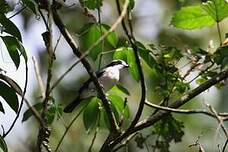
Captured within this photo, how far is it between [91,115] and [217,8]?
426 millimetres

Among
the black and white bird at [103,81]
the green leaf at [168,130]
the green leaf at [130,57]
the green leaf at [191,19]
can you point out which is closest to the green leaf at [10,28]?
the green leaf at [130,57]

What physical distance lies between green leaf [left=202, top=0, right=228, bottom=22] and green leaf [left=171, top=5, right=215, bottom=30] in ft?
0.09

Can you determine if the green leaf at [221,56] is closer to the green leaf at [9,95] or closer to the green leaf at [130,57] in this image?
the green leaf at [130,57]

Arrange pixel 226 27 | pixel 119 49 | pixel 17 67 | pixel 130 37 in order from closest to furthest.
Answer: pixel 130 37 < pixel 17 67 < pixel 119 49 < pixel 226 27

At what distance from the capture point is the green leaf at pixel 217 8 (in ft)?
4.36

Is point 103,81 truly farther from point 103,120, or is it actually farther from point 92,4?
point 92,4

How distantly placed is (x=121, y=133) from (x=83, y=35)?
29 cm

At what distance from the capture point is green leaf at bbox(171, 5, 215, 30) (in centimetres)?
137

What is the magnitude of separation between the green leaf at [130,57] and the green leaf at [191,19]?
0.44ft

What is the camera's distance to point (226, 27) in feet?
15.5

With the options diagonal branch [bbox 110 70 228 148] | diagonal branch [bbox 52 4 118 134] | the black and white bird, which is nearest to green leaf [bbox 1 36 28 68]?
diagonal branch [bbox 52 4 118 134]

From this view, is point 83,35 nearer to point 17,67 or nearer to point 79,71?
point 17,67

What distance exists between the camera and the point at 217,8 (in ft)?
4.38

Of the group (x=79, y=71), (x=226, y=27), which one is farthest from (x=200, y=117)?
(x=79, y=71)
